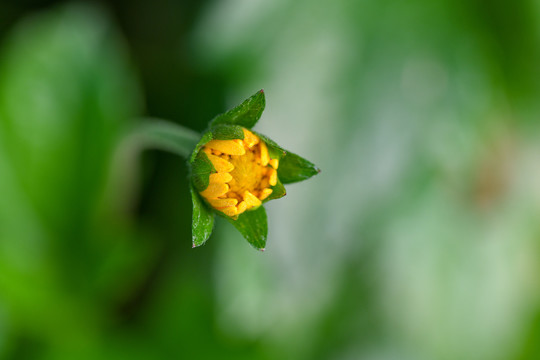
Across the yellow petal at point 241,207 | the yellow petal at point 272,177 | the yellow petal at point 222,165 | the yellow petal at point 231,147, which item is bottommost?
the yellow petal at point 241,207

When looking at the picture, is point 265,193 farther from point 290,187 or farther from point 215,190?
point 290,187

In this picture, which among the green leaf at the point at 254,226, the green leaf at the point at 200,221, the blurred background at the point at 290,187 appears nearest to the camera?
the green leaf at the point at 200,221

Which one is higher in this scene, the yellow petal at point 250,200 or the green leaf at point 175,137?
the green leaf at point 175,137

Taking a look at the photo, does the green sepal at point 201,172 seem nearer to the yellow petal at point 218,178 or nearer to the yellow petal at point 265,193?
the yellow petal at point 218,178

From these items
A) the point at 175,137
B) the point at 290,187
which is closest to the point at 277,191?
the point at 175,137

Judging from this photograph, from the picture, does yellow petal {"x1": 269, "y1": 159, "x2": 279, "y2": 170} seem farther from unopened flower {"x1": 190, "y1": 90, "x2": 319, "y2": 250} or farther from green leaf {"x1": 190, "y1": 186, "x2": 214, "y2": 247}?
green leaf {"x1": 190, "y1": 186, "x2": 214, "y2": 247}

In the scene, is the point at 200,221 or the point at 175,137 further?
the point at 175,137

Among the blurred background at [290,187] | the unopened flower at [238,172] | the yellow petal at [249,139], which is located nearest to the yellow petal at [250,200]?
the unopened flower at [238,172]

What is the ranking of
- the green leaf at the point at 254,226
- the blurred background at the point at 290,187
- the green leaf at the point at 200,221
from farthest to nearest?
the blurred background at the point at 290,187 → the green leaf at the point at 254,226 → the green leaf at the point at 200,221

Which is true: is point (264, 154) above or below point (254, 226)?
above
